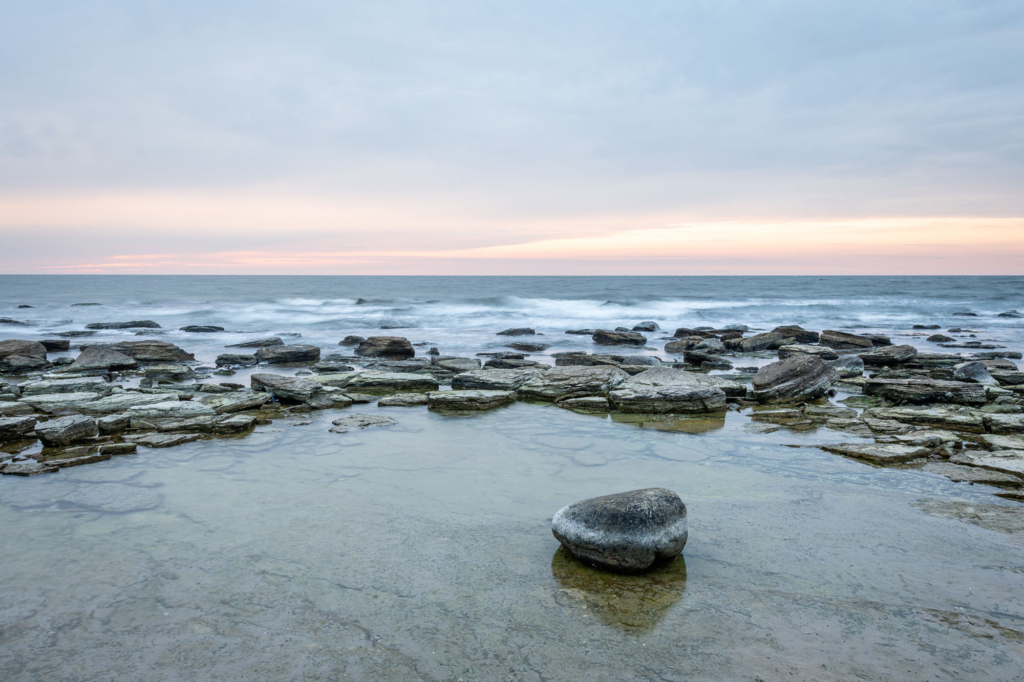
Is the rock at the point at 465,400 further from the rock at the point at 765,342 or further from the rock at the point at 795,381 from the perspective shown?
the rock at the point at 765,342

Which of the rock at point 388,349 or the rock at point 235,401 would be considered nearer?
the rock at point 235,401

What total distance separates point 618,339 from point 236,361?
38.0ft

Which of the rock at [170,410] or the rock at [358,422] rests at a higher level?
the rock at [170,410]

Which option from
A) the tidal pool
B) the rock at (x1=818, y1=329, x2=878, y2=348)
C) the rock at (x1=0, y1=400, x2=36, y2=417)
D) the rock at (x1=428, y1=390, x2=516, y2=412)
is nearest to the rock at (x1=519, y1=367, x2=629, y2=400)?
the rock at (x1=428, y1=390, x2=516, y2=412)

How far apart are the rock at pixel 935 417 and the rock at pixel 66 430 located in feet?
32.8

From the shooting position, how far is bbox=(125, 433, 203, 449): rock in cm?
684

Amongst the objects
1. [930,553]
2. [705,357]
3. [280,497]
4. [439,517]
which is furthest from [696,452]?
[705,357]

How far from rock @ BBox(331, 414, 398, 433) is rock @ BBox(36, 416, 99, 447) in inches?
108

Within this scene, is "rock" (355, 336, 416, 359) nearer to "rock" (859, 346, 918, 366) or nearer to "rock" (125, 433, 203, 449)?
"rock" (125, 433, 203, 449)

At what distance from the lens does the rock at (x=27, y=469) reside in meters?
5.72

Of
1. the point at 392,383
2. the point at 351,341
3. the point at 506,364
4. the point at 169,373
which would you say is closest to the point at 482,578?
the point at 392,383

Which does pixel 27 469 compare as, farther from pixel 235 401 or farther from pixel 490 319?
pixel 490 319

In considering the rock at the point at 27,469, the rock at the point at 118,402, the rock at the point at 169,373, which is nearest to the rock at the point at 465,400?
the rock at the point at 118,402

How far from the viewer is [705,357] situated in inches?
579
